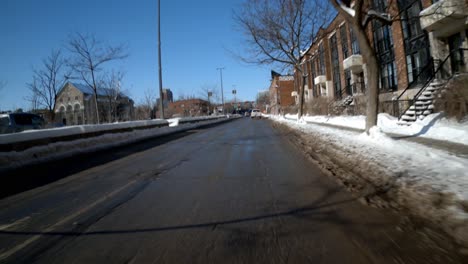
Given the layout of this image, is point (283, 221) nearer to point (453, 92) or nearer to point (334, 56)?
point (453, 92)

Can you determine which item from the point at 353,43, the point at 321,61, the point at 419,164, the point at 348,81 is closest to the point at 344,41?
the point at 353,43

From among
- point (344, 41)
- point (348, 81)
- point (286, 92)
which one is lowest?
point (348, 81)

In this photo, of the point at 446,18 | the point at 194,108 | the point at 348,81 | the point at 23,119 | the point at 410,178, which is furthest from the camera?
the point at 194,108

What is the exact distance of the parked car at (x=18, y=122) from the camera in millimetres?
16625

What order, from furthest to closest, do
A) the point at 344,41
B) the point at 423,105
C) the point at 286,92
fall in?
the point at 286,92 < the point at 344,41 < the point at 423,105

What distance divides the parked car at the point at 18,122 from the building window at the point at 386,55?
85.3 ft

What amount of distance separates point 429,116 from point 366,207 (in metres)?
9.49

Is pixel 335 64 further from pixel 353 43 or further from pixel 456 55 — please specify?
pixel 456 55

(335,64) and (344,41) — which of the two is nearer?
(344,41)

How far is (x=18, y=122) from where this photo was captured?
57.1 feet

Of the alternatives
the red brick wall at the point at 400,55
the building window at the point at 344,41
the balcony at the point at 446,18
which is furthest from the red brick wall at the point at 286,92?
the balcony at the point at 446,18

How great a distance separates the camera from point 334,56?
35500 mm

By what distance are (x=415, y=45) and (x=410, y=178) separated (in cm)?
1750

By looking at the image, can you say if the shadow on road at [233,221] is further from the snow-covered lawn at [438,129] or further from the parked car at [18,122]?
the parked car at [18,122]
